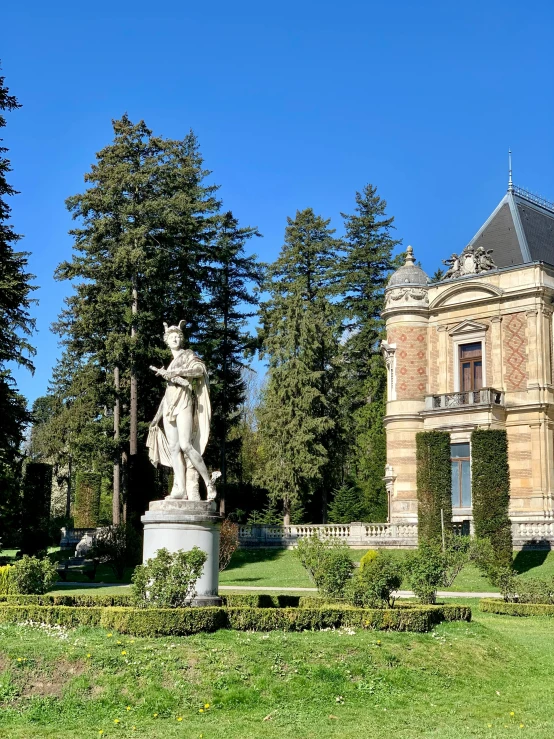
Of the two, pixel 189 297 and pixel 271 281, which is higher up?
pixel 271 281

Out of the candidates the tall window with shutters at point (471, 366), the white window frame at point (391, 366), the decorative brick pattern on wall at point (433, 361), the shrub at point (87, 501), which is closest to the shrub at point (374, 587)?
the tall window with shutters at point (471, 366)

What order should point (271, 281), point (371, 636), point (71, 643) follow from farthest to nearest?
point (271, 281) → point (371, 636) → point (71, 643)

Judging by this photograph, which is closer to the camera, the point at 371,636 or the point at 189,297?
the point at 371,636

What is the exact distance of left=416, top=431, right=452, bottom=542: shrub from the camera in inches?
1156

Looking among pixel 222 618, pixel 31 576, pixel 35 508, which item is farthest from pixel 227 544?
pixel 222 618

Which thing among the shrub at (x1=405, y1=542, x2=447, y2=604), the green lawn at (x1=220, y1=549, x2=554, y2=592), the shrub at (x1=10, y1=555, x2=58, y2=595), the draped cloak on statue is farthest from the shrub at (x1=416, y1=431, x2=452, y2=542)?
the draped cloak on statue

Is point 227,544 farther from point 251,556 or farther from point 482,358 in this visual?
point 482,358

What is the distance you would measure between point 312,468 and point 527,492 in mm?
10835

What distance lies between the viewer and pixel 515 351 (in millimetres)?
36219

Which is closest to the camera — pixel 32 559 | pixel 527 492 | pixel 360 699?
pixel 360 699

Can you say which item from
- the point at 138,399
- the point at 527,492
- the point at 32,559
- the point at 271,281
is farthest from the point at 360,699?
the point at 271,281

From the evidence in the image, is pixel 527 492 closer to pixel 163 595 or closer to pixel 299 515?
pixel 299 515

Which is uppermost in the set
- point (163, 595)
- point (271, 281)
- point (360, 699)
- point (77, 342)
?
point (271, 281)

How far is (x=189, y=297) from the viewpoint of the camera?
39.7 meters
